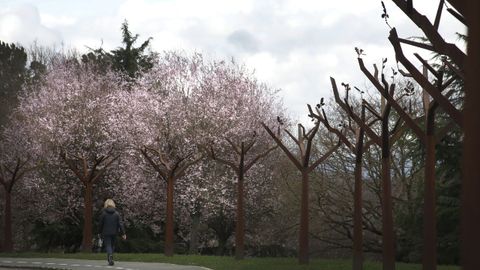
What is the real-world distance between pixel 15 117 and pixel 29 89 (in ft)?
15.5

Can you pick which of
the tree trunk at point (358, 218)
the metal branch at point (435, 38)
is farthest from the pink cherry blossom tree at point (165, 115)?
the metal branch at point (435, 38)

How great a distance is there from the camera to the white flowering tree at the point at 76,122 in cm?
3384

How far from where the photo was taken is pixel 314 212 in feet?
109

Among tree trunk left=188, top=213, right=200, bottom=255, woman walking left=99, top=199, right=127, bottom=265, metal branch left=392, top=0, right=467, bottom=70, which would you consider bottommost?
woman walking left=99, top=199, right=127, bottom=265

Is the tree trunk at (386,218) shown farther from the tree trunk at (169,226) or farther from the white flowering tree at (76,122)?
the white flowering tree at (76,122)

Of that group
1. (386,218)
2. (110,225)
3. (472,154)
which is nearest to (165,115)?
(110,225)

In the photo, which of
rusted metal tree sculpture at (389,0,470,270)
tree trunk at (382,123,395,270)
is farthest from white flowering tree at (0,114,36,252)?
rusted metal tree sculpture at (389,0,470,270)

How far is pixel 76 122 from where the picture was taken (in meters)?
35.3

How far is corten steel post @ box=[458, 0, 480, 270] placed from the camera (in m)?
4.66

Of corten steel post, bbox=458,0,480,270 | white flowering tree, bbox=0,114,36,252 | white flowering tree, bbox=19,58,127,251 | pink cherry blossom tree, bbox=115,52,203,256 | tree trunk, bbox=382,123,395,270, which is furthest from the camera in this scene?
white flowering tree, bbox=0,114,36,252

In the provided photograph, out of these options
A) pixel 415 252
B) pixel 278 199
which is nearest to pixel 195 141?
pixel 278 199

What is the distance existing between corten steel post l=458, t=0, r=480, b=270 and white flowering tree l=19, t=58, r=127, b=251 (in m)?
27.4

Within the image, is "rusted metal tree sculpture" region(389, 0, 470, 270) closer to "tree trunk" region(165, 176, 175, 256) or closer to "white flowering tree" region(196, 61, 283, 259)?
"tree trunk" region(165, 176, 175, 256)

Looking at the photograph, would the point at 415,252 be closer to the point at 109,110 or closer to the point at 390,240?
the point at 390,240
